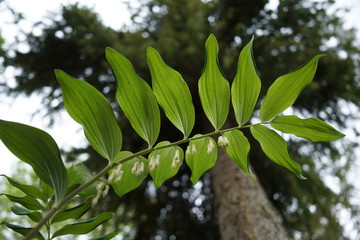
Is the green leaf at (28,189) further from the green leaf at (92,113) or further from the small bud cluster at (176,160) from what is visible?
the small bud cluster at (176,160)

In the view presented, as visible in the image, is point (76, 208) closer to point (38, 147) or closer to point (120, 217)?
point (38, 147)

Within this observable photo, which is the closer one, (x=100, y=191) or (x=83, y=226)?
(x=100, y=191)

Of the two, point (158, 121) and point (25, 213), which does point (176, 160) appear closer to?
point (158, 121)

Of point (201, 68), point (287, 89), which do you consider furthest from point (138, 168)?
point (201, 68)

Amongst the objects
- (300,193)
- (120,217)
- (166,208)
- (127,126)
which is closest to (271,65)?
(300,193)

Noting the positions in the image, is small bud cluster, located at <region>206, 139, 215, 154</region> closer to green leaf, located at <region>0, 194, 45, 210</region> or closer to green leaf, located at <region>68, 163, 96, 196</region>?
green leaf, located at <region>68, 163, 96, 196</region>

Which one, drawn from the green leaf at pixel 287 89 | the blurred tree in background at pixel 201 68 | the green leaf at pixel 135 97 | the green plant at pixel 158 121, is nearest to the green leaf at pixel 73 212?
the green plant at pixel 158 121

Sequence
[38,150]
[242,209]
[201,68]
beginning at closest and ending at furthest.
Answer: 1. [38,150]
2. [242,209]
3. [201,68]

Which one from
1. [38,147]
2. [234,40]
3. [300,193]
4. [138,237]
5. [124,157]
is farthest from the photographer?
[138,237]
